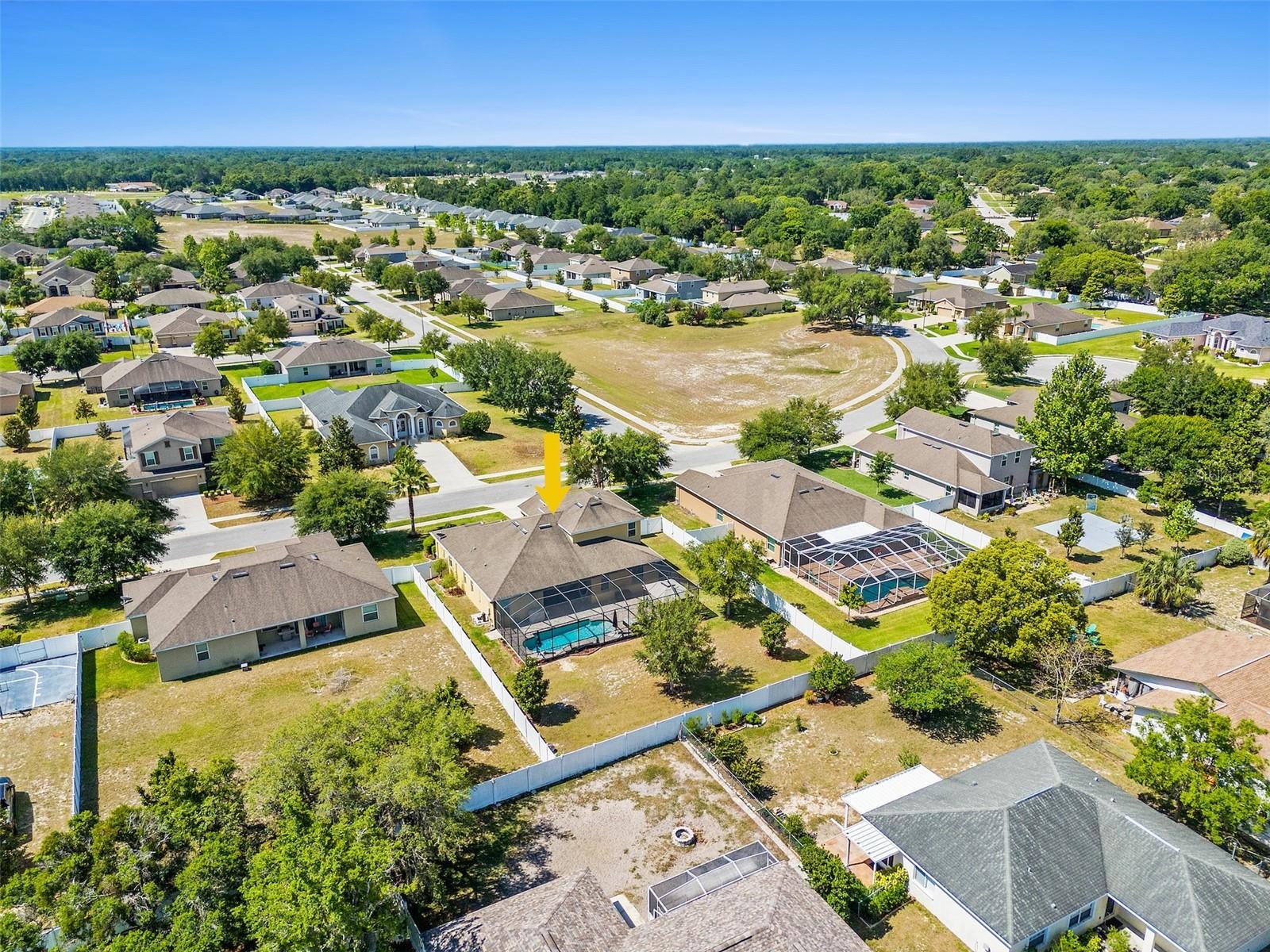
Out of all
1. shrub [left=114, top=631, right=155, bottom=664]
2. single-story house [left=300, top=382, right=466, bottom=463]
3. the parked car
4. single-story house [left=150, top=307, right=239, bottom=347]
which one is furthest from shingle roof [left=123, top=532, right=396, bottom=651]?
single-story house [left=150, top=307, right=239, bottom=347]

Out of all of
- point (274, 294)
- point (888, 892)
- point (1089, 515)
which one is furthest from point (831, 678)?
point (274, 294)

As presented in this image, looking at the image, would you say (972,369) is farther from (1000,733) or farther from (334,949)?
(334,949)

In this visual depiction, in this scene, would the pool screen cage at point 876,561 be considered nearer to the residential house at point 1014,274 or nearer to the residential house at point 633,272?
the residential house at point 1014,274

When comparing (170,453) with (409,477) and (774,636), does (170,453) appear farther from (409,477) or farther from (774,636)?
(774,636)

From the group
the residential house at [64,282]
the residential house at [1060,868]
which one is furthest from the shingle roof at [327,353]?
the residential house at [1060,868]

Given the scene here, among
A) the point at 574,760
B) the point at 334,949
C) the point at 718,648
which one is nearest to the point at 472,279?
the point at 718,648

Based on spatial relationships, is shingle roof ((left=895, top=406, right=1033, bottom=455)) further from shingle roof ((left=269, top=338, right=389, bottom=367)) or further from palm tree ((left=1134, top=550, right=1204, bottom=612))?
shingle roof ((left=269, top=338, right=389, bottom=367))
